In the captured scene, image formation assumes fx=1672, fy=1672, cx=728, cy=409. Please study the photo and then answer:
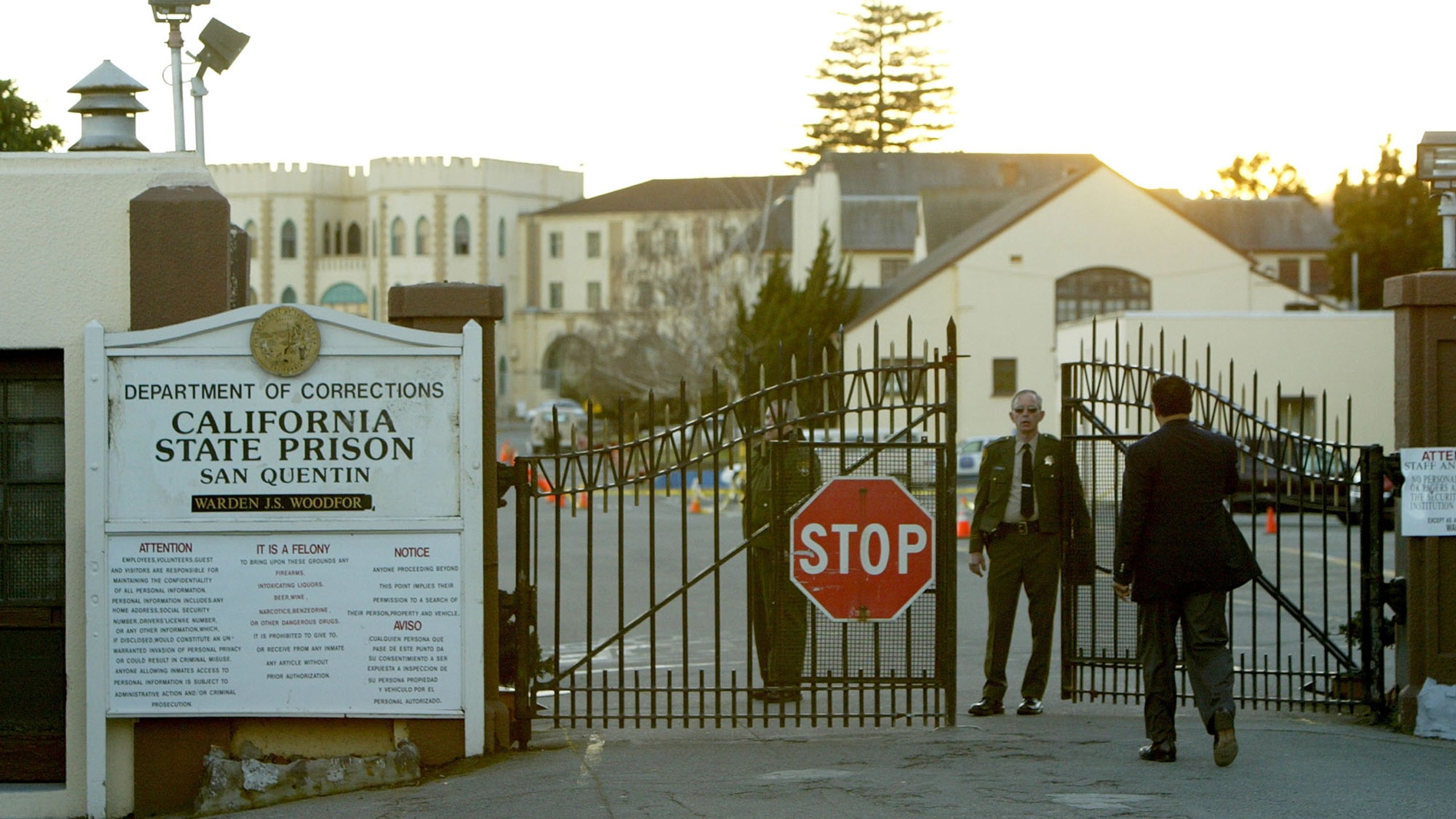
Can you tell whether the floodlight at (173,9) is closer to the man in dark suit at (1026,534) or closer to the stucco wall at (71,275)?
the stucco wall at (71,275)

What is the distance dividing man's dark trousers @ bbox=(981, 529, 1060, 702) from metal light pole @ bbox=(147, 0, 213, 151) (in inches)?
196

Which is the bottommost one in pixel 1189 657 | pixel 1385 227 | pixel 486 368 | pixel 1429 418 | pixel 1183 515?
pixel 1189 657

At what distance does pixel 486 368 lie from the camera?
26.1 ft

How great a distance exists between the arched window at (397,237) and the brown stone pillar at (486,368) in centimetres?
8520

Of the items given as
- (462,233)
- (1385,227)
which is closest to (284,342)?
(1385,227)

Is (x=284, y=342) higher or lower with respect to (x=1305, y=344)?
lower

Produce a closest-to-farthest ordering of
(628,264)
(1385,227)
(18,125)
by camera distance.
A: (18,125) < (1385,227) < (628,264)

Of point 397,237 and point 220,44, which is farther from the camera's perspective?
point 397,237

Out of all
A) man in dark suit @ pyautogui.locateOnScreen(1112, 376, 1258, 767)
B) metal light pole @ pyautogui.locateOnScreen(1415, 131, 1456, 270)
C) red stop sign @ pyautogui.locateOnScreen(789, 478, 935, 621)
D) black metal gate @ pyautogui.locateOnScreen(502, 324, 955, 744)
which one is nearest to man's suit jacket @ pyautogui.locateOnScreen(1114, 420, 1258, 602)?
man in dark suit @ pyautogui.locateOnScreen(1112, 376, 1258, 767)

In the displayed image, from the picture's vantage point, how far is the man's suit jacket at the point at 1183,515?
7.59m

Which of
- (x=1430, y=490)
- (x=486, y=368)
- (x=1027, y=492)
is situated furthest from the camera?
(x=1027, y=492)

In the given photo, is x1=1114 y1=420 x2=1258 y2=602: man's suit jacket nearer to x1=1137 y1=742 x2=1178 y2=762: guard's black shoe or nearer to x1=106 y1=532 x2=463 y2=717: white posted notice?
x1=1137 y1=742 x2=1178 y2=762: guard's black shoe

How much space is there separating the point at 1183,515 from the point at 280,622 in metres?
4.17

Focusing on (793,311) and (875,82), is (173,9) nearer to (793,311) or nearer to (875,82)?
(793,311)
